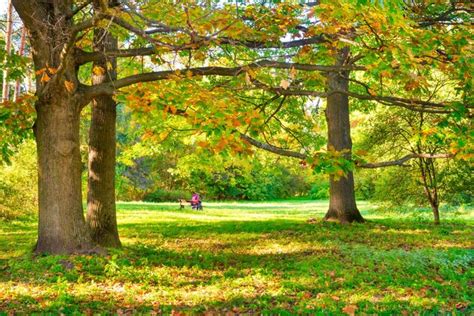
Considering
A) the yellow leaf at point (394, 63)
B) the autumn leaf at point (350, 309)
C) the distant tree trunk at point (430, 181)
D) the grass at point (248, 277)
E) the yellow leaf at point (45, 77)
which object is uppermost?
the yellow leaf at point (45, 77)

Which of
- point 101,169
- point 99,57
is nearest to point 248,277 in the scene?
point 101,169

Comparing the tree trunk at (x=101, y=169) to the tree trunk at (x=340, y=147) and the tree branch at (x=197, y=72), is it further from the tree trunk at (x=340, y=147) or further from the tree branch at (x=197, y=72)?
the tree trunk at (x=340, y=147)

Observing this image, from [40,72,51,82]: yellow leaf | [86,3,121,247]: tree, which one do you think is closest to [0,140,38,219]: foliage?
[86,3,121,247]: tree

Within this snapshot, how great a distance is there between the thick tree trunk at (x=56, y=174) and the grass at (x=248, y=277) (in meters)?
0.43

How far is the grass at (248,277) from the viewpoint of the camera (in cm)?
619

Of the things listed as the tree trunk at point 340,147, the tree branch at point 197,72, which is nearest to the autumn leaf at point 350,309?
the tree branch at point 197,72

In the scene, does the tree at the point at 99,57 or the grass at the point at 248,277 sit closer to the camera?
the grass at the point at 248,277

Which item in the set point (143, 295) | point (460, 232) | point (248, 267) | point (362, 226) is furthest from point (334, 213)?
point (143, 295)

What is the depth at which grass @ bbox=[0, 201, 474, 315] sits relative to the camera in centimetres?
619

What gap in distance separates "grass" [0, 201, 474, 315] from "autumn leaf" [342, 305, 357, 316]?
0.04ft

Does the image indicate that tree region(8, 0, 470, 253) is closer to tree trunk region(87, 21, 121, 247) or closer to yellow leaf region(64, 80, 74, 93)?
yellow leaf region(64, 80, 74, 93)

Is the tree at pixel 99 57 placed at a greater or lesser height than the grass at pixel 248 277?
greater

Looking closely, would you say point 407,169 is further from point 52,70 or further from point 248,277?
point 52,70

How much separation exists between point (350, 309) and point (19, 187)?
43.7ft
